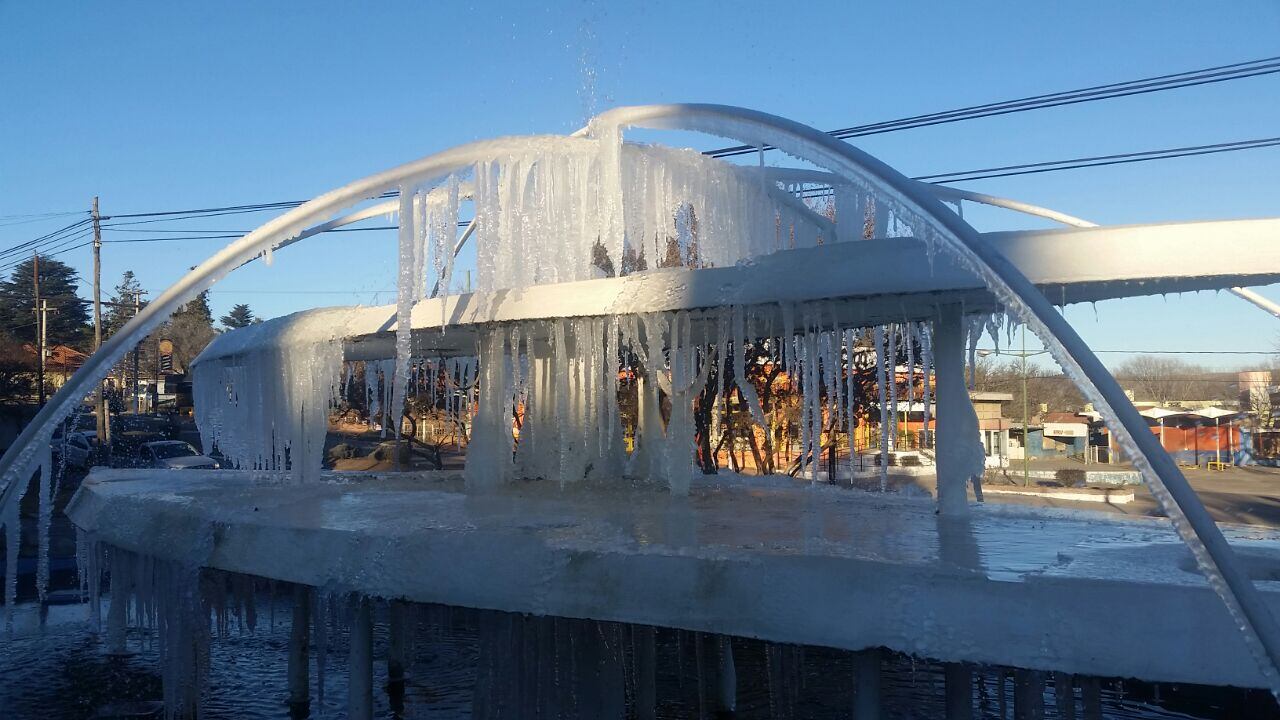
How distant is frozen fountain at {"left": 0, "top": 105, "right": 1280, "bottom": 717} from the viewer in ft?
13.8

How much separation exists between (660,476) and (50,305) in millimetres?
54156

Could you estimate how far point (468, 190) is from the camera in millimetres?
9438

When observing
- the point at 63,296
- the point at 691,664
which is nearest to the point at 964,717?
the point at 691,664

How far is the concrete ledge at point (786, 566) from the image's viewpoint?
13.2 ft

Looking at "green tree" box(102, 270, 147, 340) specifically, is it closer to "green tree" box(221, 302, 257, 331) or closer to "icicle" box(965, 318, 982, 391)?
"green tree" box(221, 302, 257, 331)

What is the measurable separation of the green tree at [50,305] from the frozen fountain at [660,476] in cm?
4891

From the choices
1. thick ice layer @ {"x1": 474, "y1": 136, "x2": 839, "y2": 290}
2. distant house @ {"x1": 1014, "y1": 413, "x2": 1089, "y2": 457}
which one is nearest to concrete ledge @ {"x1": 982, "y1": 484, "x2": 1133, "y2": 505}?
thick ice layer @ {"x1": 474, "y1": 136, "x2": 839, "y2": 290}

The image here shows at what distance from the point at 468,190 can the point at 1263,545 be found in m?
7.30

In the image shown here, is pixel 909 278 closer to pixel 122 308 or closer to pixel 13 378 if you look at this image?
pixel 13 378

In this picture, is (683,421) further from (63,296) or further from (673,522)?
(63,296)

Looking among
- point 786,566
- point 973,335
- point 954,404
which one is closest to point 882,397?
point 973,335

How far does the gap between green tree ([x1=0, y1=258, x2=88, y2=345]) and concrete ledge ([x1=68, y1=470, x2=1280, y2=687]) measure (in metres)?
51.5

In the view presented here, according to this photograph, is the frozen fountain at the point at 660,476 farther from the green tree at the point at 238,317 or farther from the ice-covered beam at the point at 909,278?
the green tree at the point at 238,317

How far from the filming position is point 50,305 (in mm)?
52500
